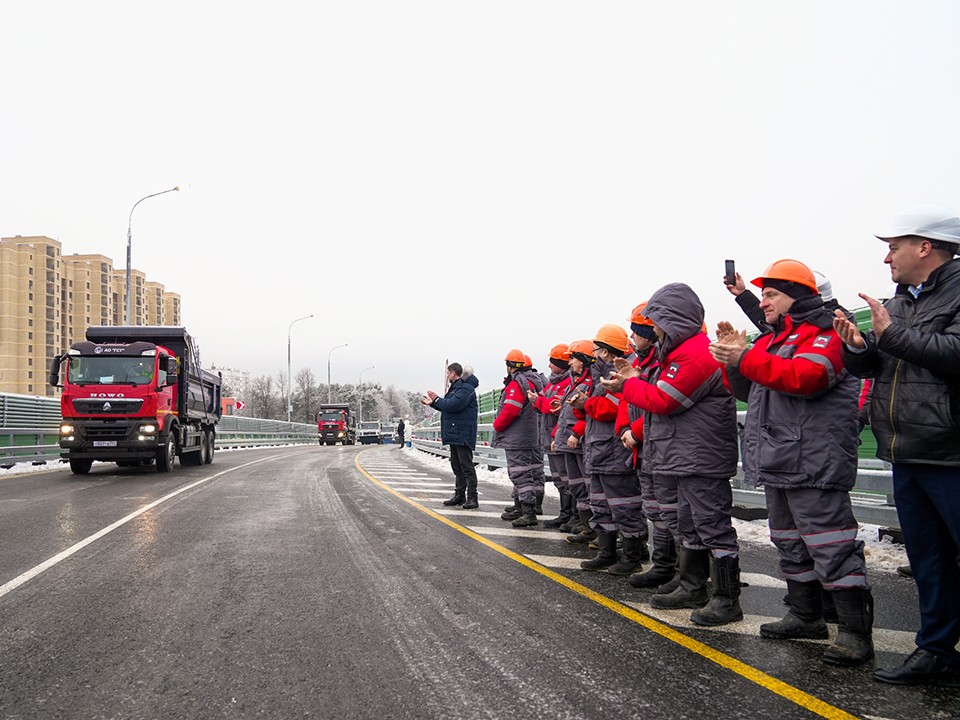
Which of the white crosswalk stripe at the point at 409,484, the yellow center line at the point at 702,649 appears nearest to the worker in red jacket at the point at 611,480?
the yellow center line at the point at 702,649

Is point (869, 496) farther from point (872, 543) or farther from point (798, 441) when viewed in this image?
point (798, 441)

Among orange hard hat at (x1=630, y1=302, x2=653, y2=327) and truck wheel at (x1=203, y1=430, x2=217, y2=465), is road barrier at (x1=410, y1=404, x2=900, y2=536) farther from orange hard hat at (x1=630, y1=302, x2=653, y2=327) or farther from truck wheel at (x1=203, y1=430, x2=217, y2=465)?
truck wheel at (x1=203, y1=430, x2=217, y2=465)

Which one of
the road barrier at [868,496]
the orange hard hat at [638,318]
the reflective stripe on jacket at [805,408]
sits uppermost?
the orange hard hat at [638,318]

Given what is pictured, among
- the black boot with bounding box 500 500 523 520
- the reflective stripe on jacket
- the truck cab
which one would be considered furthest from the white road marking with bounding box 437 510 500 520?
the truck cab

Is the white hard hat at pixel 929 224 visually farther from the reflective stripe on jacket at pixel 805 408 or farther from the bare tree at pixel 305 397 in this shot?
the bare tree at pixel 305 397

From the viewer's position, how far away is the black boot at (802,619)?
393cm

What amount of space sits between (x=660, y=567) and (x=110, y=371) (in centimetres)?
1423

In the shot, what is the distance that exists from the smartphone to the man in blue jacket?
5.75m

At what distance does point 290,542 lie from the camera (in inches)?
276

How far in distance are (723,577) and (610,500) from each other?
5.49 feet

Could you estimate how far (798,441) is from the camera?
150 inches

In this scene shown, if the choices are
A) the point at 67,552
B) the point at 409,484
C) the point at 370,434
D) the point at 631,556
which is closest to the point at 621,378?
the point at 631,556

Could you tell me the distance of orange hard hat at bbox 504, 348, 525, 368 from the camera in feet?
29.8

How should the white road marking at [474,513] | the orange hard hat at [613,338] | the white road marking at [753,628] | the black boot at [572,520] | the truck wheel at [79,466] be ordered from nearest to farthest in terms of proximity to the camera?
1. the white road marking at [753,628]
2. the orange hard hat at [613,338]
3. the black boot at [572,520]
4. the white road marking at [474,513]
5. the truck wheel at [79,466]
